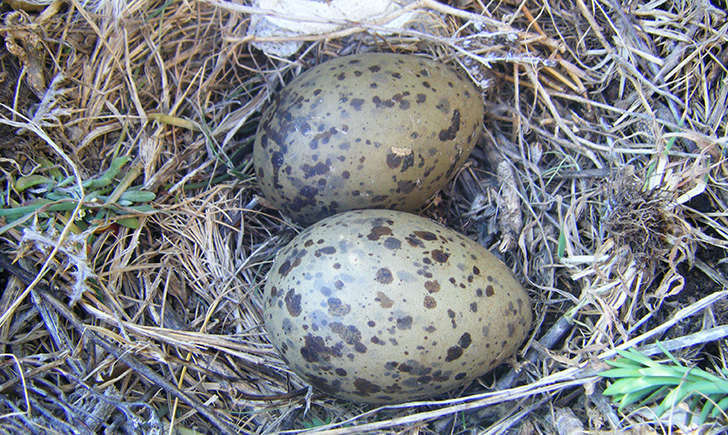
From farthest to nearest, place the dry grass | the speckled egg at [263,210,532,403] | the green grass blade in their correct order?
the green grass blade, the dry grass, the speckled egg at [263,210,532,403]

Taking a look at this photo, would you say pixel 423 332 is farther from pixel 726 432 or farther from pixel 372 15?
pixel 372 15

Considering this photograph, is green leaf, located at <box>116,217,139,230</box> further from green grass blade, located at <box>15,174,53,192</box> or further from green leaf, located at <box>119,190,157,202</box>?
green grass blade, located at <box>15,174,53,192</box>

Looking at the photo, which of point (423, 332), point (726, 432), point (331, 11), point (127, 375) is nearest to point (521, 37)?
point (331, 11)

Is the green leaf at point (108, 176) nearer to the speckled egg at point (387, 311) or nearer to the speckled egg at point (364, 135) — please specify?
the speckled egg at point (364, 135)

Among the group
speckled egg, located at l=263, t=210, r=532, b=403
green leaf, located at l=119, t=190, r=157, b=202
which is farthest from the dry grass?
speckled egg, located at l=263, t=210, r=532, b=403

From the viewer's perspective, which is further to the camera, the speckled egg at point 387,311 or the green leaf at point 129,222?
the green leaf at point 129,222

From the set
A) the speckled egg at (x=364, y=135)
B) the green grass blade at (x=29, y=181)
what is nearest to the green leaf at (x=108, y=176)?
the green grass blade at (x=29, y=181)
